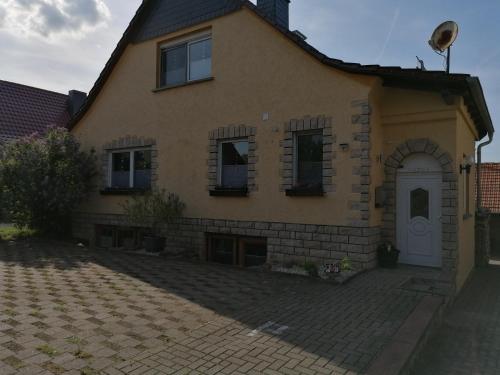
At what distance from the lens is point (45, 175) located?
11.4 metres

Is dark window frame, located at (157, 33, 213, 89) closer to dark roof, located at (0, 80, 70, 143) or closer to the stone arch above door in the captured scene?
the stone arch above door

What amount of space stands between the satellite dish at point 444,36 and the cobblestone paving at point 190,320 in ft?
16.0

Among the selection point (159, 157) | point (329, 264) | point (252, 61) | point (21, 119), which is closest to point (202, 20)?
point (252, 61)

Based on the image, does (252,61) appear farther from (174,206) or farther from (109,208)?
(109,208)

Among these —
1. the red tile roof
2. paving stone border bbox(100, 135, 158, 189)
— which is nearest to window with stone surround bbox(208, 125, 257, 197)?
paving stone border bbox(100, 135, 158, 189)

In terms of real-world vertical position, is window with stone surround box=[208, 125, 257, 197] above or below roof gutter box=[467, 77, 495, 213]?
below

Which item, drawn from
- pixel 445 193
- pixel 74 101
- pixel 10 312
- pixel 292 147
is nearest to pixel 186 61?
pixel 292 147

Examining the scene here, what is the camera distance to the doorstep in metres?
3.66

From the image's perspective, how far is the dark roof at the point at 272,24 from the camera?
7127 mm

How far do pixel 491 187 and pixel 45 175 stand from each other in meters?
18.5

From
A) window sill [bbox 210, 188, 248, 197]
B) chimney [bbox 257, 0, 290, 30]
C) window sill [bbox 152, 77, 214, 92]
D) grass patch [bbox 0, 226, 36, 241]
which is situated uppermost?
chimney [bbox 257, 0, 290, 30]

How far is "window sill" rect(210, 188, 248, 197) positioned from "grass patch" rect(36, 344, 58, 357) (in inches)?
220

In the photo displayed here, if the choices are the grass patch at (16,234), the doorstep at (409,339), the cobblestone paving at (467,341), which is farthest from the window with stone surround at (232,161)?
the grass patch at (16,234)

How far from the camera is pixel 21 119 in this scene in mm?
18844
